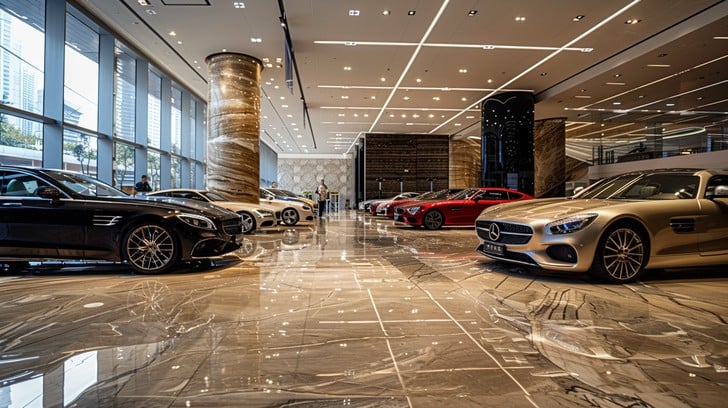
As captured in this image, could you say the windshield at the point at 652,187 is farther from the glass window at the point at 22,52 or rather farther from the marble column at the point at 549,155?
the marble column at the point at 549,155

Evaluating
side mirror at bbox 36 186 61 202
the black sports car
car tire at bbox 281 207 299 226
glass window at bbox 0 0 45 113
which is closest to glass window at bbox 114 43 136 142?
glass window at bbox 0 0 45 113

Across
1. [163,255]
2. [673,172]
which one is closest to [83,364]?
[163,255]

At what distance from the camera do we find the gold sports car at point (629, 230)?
445cm

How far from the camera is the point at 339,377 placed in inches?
82.9

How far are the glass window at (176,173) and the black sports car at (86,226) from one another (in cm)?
1512

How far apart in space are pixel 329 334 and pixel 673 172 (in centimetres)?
495

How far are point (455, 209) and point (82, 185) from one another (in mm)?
9015

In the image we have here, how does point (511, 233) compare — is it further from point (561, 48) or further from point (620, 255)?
point (561, 48)

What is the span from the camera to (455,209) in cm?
1183

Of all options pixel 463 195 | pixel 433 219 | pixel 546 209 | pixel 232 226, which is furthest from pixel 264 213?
pixel 546 209

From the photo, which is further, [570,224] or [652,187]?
[652,187]

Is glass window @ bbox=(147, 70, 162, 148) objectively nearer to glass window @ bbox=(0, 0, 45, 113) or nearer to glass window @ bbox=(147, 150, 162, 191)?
glass window @ bbox=(147, 150, 162, 191)

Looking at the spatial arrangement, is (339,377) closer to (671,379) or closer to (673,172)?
(671,379)

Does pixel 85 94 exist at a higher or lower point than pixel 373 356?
higher
